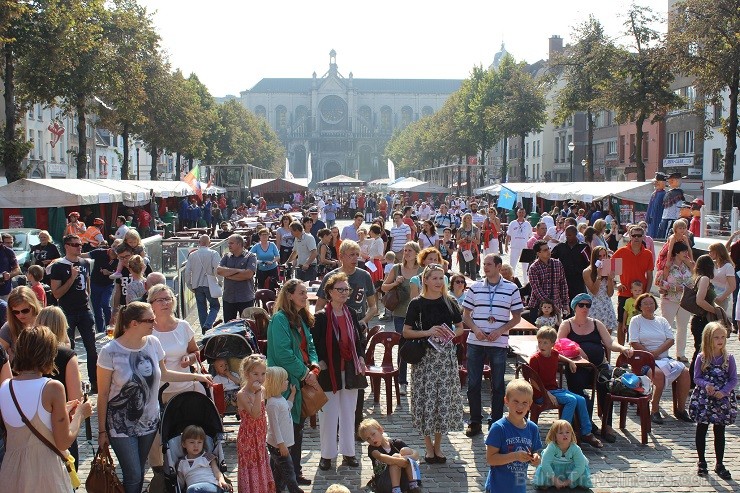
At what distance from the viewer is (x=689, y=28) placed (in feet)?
102

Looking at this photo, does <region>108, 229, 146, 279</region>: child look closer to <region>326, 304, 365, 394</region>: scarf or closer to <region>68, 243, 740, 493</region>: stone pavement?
<region>68, 243, 740, 493</region>: stone pavement

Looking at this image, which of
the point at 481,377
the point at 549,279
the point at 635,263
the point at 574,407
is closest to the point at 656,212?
the point at 635,263

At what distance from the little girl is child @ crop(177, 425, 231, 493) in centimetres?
28

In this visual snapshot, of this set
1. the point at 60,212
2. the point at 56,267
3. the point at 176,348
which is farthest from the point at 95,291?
the point at 60,212

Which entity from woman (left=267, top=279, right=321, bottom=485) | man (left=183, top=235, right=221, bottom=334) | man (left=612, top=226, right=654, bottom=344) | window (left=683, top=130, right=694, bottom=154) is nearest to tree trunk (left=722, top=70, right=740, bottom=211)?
window (left=683, top=130, right=694, bottom=154)

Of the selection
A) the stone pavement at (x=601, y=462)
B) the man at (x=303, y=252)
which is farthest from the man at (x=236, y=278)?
the man at (x=303, y=252)

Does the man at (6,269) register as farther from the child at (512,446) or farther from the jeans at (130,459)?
the child at (512,446)

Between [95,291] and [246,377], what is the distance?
7752mm

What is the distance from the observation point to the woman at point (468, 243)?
20.2m

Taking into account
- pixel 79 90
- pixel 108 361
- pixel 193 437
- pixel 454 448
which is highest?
pixel 79 90

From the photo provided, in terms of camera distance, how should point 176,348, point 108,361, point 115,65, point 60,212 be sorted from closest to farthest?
point 108,361
point 176,348
point 60,212
point 115,65

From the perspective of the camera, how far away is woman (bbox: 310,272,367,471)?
761 centimetres

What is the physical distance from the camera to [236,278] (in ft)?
40.4

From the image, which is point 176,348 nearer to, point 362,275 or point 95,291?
point 362,275
